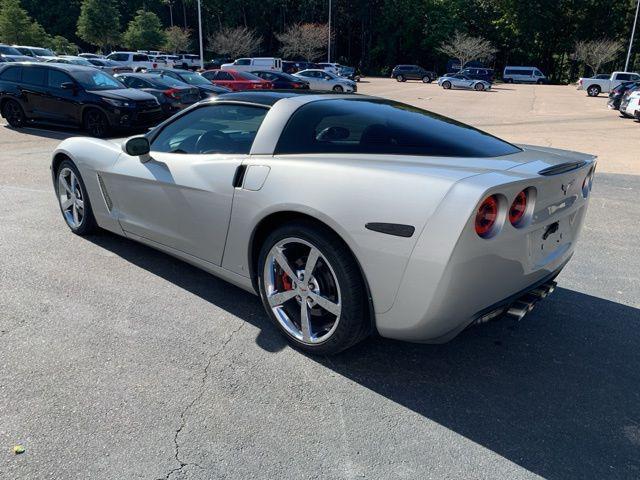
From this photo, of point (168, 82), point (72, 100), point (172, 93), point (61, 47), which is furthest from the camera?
point (61, 47)

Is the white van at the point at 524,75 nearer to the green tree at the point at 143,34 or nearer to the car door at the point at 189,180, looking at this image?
the green tree at the point at 143,34

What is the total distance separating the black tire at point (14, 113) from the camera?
13305 millimetres

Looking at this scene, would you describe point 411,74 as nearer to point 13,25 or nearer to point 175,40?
point 175,40

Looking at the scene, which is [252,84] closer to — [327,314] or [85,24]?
[327,314]

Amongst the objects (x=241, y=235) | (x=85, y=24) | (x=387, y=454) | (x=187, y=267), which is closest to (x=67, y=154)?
(x=187, y=267)

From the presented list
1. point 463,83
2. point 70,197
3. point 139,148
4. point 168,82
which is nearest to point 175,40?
point 463,83

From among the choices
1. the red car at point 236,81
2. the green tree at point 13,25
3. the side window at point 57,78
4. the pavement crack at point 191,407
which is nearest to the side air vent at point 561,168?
the pavement crack at point 191,407

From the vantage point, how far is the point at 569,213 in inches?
119

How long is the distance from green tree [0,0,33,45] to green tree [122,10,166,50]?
11913 mm

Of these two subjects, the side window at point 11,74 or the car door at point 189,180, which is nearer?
the car door at point 189,180

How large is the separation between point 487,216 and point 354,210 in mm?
624

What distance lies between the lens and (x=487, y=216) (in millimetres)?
2434

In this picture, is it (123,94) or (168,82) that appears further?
(168,82)

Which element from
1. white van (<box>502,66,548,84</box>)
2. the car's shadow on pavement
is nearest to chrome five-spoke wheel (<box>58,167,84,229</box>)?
the car's shadow on pavement
